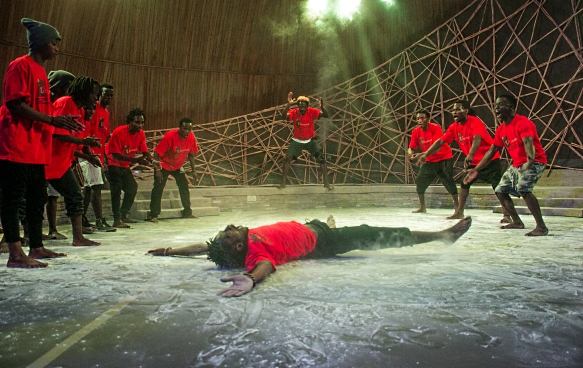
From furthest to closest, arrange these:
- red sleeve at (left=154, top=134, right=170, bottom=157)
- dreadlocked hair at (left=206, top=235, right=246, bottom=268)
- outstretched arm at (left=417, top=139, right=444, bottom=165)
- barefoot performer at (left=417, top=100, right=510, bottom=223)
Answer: red sleeve at (left=154, top=134, right=170, bottom=157) < outstretched arm at (left=417, top=139, right=444, bottom=165) < barefoot performer at (left=417, top=100, right=510, bottom=223) < dreadlocked hair at (left=206, top=235, right=246, bottom=268)

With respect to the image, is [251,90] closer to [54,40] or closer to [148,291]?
[54,40]

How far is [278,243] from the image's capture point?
3316 mm

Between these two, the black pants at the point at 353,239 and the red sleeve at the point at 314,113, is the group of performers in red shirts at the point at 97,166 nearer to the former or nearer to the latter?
the black pants at the point at 353,239

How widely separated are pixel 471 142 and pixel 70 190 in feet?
16.3

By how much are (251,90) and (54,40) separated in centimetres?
850

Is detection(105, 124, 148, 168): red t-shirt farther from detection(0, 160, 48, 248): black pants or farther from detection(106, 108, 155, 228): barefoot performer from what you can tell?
detection(0, 160, 48, 248): black pants

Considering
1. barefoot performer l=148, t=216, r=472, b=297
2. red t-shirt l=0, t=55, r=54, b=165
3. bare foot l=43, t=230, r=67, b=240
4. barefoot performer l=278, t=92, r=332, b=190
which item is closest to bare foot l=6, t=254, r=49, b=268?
red t-shirt l=0, t=55, r=54, b=165

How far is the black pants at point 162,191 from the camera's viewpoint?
24.3ft

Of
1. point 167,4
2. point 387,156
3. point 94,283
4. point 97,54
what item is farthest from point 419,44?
point 94,283

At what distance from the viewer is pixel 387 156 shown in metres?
11.4

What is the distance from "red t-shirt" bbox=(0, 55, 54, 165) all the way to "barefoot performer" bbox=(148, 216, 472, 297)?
45.4 inches

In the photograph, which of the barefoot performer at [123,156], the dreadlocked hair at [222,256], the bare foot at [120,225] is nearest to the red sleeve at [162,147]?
the barefoot performer at [123,156]

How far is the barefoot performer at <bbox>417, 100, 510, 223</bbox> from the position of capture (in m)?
6.25

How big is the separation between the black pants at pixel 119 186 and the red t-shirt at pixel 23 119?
2.93 meters
